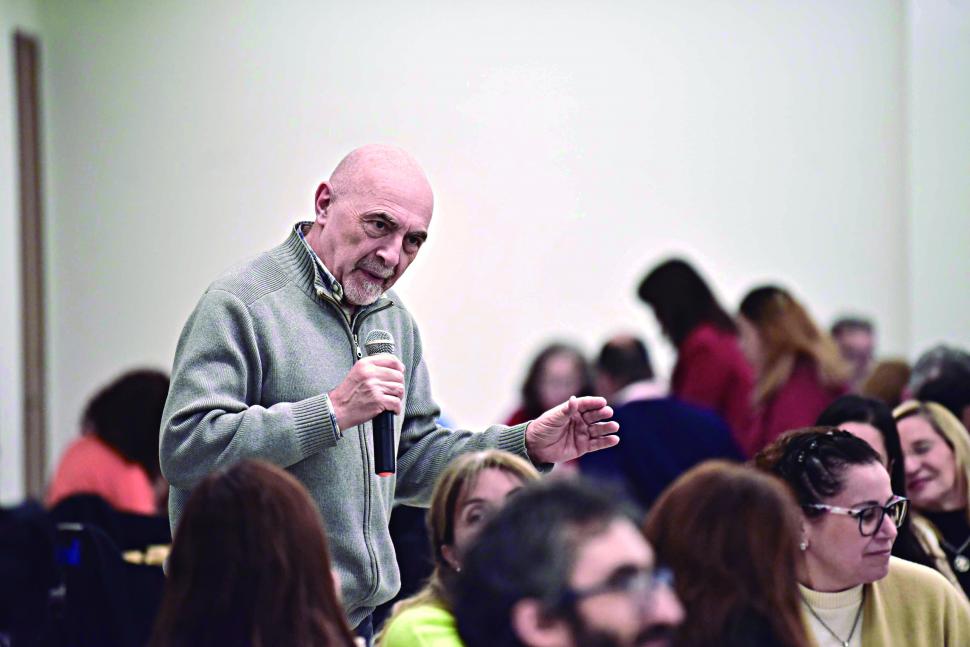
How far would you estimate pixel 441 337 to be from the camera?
7562 mm

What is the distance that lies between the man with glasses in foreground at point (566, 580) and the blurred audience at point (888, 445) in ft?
5.12

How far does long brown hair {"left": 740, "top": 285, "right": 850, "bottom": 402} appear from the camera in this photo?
4.82 meters

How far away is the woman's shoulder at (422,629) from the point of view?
79.2 inches

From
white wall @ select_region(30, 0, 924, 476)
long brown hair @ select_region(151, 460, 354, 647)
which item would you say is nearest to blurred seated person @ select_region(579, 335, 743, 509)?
long brown hair @ select_region(151, 460, 354, 647)

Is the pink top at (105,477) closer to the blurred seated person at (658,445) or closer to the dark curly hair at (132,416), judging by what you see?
the dark curly hair at (132,416)

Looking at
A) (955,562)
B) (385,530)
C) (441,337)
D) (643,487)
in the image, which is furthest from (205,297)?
(441,337)

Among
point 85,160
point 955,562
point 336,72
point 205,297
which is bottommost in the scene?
point 955,562

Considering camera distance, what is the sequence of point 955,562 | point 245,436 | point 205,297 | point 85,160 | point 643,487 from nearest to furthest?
point 245,436, point 205,297, point 955,562, point 643,487, point 85,160

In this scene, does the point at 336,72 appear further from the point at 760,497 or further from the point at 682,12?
the point at 760,497

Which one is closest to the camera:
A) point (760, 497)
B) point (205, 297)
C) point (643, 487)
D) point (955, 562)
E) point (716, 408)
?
point (760, 497)

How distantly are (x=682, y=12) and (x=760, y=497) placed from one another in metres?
6.17

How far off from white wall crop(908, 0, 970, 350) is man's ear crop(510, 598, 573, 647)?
566 cm

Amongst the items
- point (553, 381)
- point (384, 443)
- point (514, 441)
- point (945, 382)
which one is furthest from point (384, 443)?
point (553, 381)

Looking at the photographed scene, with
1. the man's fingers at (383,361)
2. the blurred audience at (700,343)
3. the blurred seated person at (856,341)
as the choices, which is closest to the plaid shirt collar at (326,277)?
the man's fingers at (383,361)
